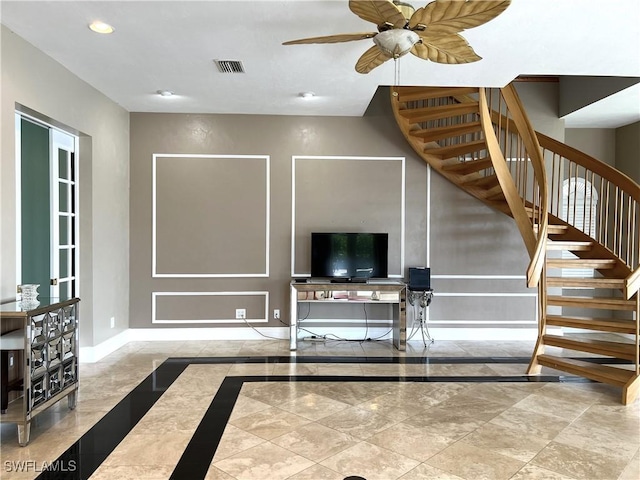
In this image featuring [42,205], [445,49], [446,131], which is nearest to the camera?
[445,49]

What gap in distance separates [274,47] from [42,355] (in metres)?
2.83

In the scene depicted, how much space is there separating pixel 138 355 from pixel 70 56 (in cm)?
305

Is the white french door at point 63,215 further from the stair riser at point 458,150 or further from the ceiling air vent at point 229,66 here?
the stair riser at point 458,150

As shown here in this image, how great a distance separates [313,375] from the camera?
396 centimetres

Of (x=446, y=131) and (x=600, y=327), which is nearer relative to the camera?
(x=600, y=327)

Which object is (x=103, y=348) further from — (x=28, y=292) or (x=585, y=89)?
(x=585, y=89)

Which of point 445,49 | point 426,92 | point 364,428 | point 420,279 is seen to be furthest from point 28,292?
point 426,92

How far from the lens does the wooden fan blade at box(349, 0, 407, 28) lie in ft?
7.07

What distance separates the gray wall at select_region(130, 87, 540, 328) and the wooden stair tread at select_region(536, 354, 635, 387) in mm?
1406

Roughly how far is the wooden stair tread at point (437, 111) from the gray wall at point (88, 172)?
11.3 ft

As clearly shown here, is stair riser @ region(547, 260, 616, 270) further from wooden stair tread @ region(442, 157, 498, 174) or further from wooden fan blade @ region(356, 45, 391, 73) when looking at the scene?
wooden fan blade @ region(356, 45, 391, 73)

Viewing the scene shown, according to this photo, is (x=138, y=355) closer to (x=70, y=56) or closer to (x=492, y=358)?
(x=70, y=56)

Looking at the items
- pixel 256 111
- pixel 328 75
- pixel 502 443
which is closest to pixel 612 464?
pixel 502 443

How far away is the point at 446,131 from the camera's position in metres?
4.86
